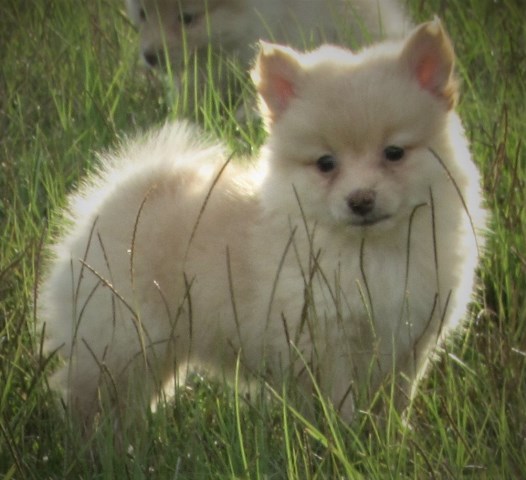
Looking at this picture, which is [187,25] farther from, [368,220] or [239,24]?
[368,220]

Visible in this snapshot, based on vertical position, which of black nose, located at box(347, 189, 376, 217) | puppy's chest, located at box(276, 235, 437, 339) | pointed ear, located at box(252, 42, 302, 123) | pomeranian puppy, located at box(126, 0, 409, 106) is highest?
pomeranian puppy, located at box(126, 0, 409, 106)

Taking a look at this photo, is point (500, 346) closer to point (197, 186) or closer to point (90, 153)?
point (197, 186)

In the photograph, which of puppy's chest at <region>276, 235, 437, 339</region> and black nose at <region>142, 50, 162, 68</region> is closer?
puppy's chest at <region>276, 235, 437, 339</region>

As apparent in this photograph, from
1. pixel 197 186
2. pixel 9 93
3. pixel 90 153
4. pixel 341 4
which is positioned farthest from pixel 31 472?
pixel 341 4

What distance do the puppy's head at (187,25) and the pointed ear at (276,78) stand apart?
2326 millimetres

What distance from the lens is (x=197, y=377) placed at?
3268 mm

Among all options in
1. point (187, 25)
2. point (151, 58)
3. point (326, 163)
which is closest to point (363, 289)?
point (326, 163)

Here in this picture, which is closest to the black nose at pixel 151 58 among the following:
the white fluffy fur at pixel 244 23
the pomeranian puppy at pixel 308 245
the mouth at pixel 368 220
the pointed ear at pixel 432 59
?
the white fluffy fur at pixel 244 23

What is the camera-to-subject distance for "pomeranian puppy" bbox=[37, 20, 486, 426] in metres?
2.71

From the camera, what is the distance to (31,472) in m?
2.51

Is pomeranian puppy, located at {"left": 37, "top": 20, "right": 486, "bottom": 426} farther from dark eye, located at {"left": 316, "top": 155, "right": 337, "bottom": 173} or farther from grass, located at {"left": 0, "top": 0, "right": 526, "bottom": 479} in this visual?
grass, located at {"left": 0, "top": 0, "right": 526, "bottom": 479}

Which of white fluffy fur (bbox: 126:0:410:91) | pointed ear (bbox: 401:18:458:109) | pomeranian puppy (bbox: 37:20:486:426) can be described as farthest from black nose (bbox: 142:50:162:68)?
pointed ear (bbox: 401:18:458:109)

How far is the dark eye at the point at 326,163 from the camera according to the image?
2.74 metres

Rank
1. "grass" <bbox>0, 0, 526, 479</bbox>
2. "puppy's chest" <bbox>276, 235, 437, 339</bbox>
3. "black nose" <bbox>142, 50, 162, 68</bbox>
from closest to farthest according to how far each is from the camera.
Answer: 1. "grass" <bbox>0, 0, 526, 479</bbox>
2. "puppy's chest" <bbox>276, 235, 437, 339</bbox>
3. "black nose" <bbox>142, 50, 162, 68</bbox>
